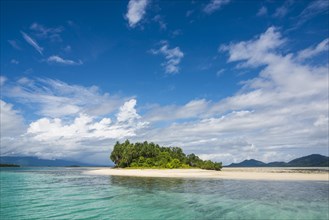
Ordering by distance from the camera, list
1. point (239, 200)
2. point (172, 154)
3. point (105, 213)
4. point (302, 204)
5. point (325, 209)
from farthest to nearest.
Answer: point (172, 154)
point (239, 200)
point (302, 204)
point (325, 209)
point (105, 213)

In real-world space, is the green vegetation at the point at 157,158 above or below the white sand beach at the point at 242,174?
above

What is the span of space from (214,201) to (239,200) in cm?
279

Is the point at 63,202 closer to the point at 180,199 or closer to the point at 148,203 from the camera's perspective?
the point at 148,203

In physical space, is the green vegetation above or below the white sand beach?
above

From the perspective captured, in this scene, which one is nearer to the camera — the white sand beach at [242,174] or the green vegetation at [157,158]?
the white sand beach at [242,174]

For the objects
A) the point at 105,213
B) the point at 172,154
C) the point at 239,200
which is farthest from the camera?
the point at 172,154

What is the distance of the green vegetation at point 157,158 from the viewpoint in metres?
111

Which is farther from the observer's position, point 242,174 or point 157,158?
point 157,158

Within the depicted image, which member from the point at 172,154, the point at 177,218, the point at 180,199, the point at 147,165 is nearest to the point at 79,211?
the point at 177,218

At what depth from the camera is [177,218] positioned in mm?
21250

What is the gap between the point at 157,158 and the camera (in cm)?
11494

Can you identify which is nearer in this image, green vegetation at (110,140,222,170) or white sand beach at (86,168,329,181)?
white sand beach at (86,168,329,181)

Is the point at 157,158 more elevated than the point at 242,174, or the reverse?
the point at 157,158

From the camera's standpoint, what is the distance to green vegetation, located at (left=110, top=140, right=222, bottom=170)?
111m
